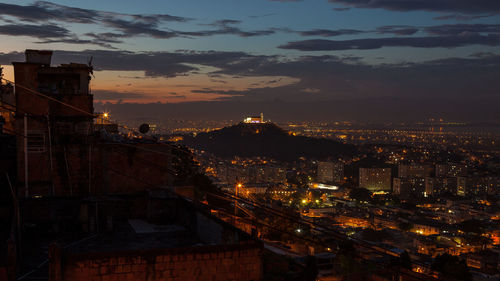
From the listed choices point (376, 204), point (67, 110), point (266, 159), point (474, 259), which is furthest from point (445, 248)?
point (266, 159)

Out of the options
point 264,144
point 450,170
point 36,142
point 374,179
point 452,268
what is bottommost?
point 374,179

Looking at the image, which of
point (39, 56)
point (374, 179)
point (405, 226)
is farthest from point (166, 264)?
point (374, 179)

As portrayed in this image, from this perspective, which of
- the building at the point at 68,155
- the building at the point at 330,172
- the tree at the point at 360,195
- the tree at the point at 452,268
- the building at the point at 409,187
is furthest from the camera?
the building at the point at 330,172

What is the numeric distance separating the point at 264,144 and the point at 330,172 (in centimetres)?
3708

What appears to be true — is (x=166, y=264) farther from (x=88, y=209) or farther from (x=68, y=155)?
(x=68, y=155)

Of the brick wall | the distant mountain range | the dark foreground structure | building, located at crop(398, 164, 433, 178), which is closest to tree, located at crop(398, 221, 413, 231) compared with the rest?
the dark foreground structure

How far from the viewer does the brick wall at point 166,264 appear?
5.01 m

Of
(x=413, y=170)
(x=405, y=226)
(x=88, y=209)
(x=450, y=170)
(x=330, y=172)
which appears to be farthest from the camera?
(x=413, y=170)

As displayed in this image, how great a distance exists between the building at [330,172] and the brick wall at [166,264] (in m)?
81.1

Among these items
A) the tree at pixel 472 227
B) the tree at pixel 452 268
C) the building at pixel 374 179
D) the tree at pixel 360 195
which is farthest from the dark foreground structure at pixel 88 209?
the building at pixel 374 179

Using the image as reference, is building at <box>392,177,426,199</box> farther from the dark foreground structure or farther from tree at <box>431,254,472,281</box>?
the dark foreground structure

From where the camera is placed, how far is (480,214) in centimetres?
4959

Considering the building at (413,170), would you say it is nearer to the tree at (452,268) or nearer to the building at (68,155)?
the tree at (452,268)

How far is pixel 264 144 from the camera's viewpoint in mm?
124062
